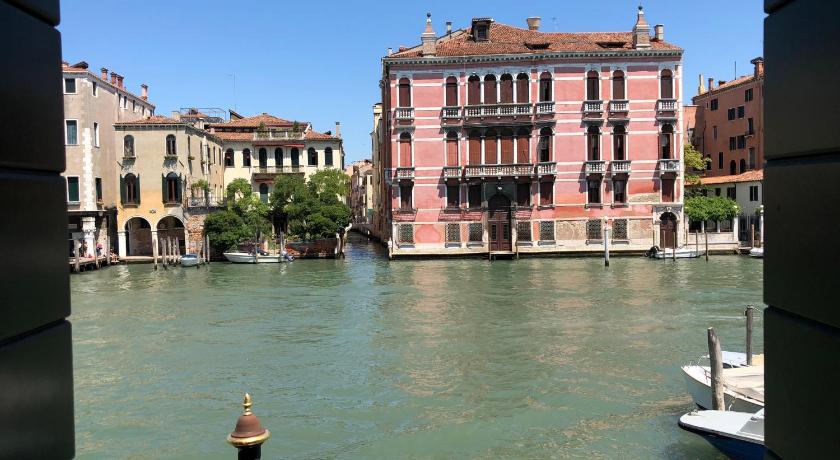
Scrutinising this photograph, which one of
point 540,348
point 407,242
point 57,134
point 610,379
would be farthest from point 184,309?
point 57,134

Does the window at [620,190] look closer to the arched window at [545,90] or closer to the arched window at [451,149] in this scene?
the arched window at [545,90]

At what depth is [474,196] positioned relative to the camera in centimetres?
3453

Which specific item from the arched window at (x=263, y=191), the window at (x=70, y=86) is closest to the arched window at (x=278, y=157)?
the arched window at (x=263, y=191)

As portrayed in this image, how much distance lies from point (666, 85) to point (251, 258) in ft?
70.2

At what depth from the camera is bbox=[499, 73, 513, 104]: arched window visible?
112 ft

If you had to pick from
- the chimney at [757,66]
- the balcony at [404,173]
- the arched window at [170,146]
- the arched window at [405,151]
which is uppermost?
the chimney at [757,66]

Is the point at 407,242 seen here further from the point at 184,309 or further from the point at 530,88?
the point at 184,309

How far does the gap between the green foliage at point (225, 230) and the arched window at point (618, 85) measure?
19255 millimetres

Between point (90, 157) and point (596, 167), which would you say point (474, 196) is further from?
point (90, 157)

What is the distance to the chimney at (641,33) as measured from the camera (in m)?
33.7

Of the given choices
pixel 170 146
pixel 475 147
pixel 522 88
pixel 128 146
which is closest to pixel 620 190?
pixel 522 88

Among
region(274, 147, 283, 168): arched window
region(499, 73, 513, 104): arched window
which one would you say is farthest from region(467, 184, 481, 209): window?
region(274, 147, 283, 168): arched window

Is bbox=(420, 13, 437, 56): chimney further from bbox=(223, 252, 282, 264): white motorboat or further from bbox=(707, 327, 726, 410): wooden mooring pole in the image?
bbox=(707, 327, 726, 410): wooden mooring pole

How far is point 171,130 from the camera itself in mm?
36719
